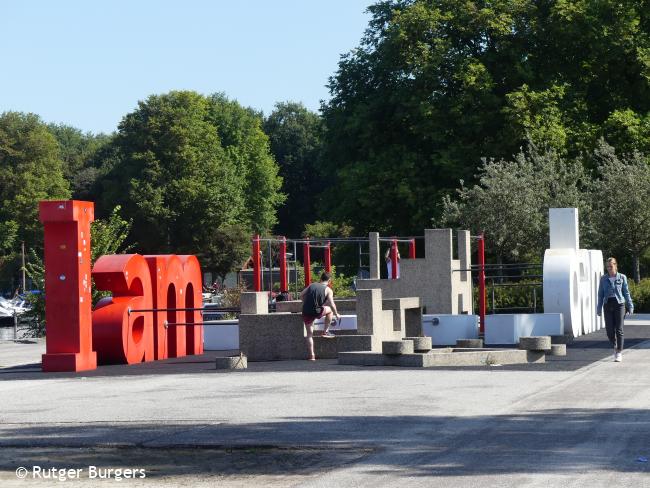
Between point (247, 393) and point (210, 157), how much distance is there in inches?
2714

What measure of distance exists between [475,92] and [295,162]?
6364 cm

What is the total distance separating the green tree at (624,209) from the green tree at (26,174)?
4945 centimetres

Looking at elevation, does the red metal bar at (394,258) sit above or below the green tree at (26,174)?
below

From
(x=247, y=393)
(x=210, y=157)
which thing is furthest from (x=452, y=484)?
(x=210, y=157)

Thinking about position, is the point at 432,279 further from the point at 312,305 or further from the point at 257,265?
the point at 312,305

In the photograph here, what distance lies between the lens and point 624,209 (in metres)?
44.1

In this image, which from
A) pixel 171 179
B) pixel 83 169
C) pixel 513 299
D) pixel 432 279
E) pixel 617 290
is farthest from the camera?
pixel 83 169

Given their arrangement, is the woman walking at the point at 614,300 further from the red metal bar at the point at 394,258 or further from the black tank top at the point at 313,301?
the red metal bar at the point at 394,258

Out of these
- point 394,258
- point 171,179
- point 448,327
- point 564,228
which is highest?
point 171,179

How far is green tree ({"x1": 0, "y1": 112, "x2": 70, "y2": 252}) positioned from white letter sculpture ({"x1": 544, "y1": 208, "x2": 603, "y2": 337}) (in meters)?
58.2

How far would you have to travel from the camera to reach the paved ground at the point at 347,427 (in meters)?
10.2

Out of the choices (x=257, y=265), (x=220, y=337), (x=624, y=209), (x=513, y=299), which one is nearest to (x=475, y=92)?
(x=624, y=209)

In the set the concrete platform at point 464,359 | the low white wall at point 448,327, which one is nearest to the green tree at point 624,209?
the low white wall at point 448,327

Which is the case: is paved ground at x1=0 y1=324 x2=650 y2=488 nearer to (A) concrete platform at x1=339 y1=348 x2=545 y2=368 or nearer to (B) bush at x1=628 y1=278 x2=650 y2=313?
(A) concrete platform at x1=339 y1=348 x2=545 y2=368
